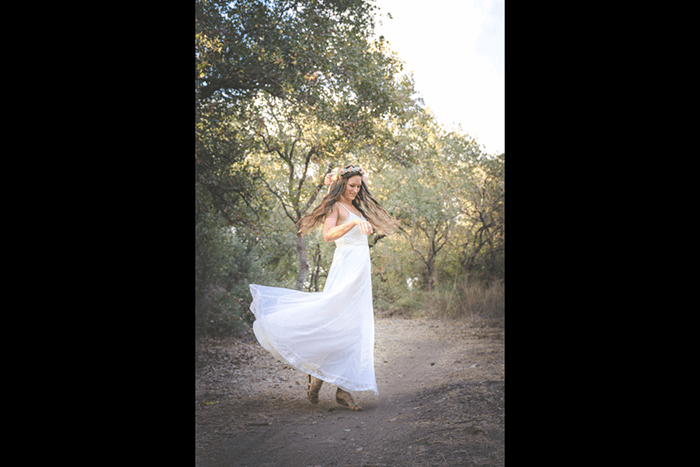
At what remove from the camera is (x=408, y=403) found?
290 cm

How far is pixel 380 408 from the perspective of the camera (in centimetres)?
286

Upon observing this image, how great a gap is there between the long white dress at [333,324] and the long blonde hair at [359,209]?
0.61ft

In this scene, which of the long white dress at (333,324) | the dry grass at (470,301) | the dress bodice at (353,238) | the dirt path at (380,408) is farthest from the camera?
the dry grass at (470,301)

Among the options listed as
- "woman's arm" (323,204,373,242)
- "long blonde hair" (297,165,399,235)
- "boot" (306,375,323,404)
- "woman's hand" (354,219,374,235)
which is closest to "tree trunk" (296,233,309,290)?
"long blonde hair" (297,165,399,235)

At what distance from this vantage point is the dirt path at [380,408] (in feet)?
8.22

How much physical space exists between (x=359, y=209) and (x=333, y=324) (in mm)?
821

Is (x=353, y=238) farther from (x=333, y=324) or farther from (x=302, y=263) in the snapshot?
(x=302, y=263)

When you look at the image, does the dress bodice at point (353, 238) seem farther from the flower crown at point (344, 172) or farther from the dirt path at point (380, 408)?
the dirt path at point (380, 408)

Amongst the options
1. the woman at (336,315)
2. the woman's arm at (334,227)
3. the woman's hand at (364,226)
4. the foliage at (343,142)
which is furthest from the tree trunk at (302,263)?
the woman's hand at (364,226)
